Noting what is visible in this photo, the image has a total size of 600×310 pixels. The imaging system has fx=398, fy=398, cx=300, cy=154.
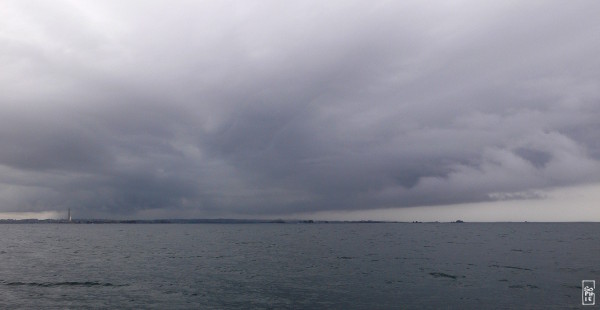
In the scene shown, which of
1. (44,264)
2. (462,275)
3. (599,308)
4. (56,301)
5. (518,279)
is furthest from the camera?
(44,264)

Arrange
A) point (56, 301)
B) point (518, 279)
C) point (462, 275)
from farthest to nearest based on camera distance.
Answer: point (462, 275)
point (518, 279)
point (56, 301)

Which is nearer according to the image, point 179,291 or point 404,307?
point 404,307

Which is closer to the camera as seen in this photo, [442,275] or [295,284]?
[295,284]

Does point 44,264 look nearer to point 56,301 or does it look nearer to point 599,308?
point 56,301

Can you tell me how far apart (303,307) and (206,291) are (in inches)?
540

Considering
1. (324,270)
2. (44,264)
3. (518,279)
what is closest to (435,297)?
(518,279)

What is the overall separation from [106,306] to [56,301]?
631 cm

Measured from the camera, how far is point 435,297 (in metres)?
42.6

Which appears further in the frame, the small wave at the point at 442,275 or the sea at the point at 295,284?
the small wave at the point at 442,275

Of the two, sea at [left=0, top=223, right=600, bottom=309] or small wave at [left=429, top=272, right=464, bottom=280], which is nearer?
sea at [left=0, top=223, right=600, bottom=309]

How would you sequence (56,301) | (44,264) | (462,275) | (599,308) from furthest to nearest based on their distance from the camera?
(44,264) < (462,275) < (56,301) < (599,308)

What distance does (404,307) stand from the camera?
38.3 m

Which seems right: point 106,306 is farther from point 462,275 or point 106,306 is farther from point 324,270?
point 462,275

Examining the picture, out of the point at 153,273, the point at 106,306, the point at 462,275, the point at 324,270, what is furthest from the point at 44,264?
the point at 462,275
